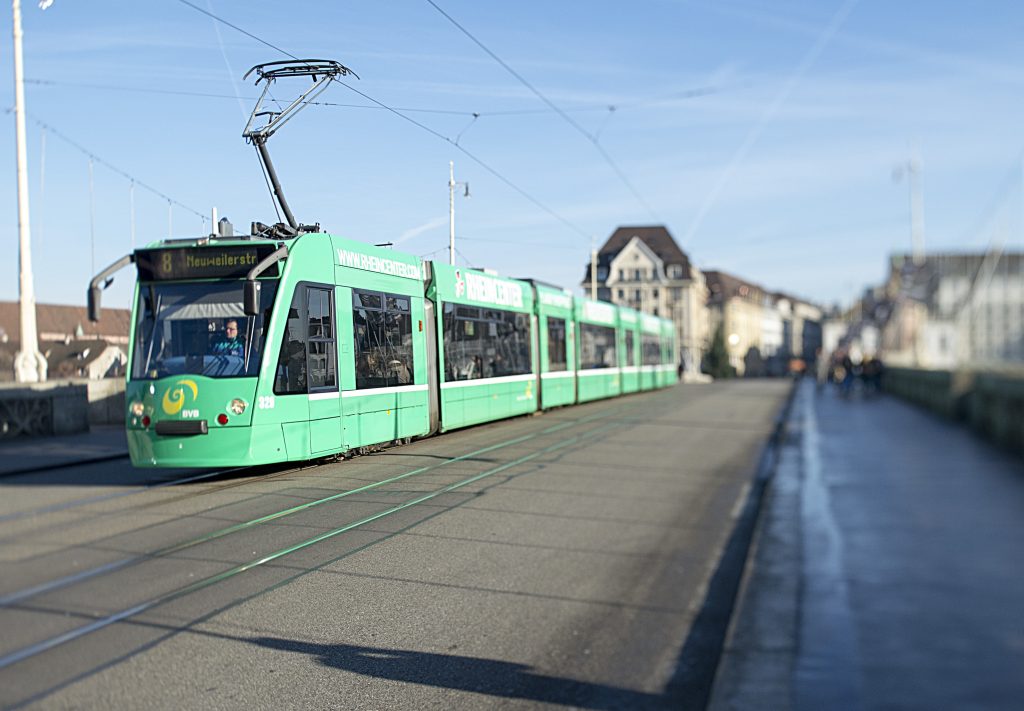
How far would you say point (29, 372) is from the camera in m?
19.5

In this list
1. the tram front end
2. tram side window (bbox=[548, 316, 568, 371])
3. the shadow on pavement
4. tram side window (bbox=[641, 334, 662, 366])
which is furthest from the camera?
tram side window (bbox=[641, 334, 662, 366])

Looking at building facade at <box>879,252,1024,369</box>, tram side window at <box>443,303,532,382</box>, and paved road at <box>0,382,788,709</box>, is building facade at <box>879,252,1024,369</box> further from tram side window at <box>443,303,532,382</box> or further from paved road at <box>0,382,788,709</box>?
tram side window at <box>443,303,532,382</box>

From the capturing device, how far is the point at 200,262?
849 cm

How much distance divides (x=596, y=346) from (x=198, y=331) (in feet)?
73.3

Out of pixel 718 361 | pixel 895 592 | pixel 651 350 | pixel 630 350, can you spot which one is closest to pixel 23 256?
pixel 895 592

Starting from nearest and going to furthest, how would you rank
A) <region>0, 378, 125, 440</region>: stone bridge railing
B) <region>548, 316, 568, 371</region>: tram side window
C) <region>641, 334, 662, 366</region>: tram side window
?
1. <region>0, 378, 125, 440</region>: stone bridge railing
2. <region>548, 316, 568, 371</region>: tram side window
3. <region>641, 334, 662, 366</region>: tram side window

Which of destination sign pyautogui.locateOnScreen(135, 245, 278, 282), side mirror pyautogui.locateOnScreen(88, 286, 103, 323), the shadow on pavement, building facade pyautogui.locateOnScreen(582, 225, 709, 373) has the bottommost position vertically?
the shadow on pavement

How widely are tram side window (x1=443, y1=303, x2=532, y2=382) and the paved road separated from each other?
0.92 meters

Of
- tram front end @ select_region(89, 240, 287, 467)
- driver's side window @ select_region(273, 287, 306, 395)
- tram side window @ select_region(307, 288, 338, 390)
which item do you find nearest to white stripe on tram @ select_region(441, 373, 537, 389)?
tram side window @ select_region(307, 288, 338, 390)

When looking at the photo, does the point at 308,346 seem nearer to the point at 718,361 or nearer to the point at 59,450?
the point at 59,450

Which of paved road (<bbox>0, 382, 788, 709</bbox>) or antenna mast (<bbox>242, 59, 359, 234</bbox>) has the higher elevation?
antenna mast (<bbox>242, 59, 359, 234</bbox>)

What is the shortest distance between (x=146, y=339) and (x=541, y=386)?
12983 millimetres

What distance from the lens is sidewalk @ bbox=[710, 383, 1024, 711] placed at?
5.36 meters

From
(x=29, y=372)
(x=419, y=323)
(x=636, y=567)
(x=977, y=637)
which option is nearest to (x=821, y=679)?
(x=977, y=637)
